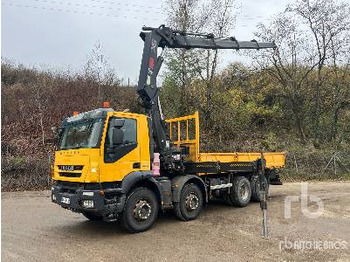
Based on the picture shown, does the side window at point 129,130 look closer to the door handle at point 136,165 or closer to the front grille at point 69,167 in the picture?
the door handle at point 136,165

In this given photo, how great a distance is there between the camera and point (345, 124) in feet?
86.5

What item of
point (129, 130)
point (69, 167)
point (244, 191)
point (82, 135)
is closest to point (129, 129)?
point (129, 130)

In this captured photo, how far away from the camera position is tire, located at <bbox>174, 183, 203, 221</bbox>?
8625 millimetres

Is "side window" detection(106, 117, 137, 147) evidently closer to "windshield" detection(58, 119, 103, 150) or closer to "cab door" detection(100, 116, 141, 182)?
"cab door" detection(100, 116, 141, 182)

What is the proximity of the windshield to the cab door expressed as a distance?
0.72 feet

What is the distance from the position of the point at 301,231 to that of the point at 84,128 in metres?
5.15

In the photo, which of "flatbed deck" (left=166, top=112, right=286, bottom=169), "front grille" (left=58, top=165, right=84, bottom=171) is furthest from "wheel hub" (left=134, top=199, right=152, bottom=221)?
"flatbed deck" (left=166, top=112, right=286, bottom=169)

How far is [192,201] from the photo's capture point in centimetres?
891

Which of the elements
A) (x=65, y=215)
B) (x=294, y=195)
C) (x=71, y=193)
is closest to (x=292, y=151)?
(x=294, y=195)

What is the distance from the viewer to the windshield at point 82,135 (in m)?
7.19

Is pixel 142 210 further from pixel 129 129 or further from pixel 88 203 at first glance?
pixel 129 129

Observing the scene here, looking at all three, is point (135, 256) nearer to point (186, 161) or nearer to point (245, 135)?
point (186, 161)

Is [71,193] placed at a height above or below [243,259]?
above

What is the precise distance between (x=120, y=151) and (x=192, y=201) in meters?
2.60
